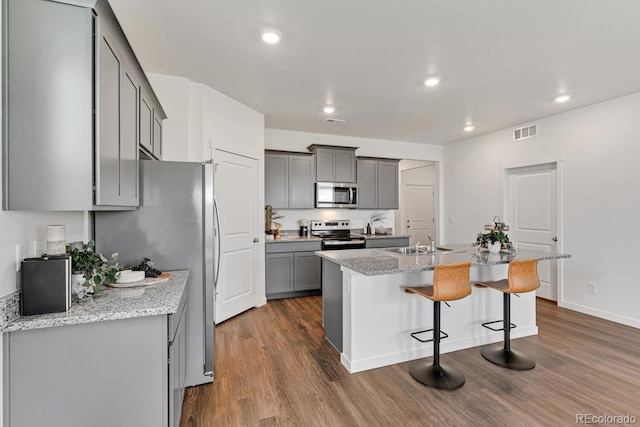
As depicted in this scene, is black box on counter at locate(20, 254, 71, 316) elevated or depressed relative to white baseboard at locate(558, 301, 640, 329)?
elevated

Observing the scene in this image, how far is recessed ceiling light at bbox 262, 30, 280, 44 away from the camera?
2345 millimetres

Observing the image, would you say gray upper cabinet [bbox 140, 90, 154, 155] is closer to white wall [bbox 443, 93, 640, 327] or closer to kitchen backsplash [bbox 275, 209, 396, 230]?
kitchen backsplash [bbox 275, 209, 396, 230]

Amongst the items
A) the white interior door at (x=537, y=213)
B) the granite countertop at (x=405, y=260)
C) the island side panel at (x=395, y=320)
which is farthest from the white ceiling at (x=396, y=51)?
the island side panel at (x=395, y=320)

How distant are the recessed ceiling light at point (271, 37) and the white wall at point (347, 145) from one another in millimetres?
2698

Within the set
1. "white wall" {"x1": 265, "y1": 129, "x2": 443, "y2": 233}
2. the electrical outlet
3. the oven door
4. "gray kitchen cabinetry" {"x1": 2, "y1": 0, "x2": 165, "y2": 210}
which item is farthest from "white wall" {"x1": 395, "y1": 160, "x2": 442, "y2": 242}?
the electrical outlet

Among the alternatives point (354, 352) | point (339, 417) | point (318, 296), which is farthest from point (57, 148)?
point (318, 296)

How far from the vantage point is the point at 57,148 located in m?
1.36

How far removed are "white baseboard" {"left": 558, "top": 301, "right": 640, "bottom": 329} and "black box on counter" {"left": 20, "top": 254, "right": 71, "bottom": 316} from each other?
17.2 ft

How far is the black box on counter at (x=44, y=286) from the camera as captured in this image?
1387 mm

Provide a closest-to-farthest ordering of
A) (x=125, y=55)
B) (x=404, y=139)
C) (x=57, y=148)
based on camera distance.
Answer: (x=57, y=148) < (x=125, y=55) < (x=404, y=139)

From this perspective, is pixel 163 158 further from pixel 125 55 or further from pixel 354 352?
pixel 354 352

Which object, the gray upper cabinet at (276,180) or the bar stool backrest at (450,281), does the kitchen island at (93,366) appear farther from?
the gray upper cabinet at (276,180)

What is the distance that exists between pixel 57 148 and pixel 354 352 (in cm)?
239

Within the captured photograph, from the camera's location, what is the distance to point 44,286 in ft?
4.60
